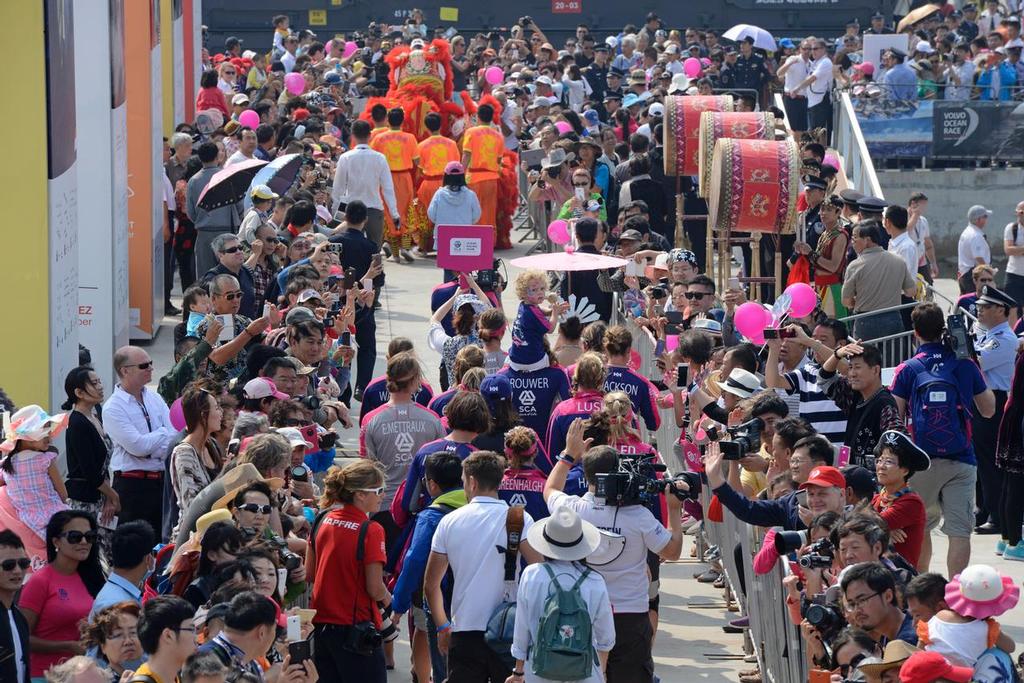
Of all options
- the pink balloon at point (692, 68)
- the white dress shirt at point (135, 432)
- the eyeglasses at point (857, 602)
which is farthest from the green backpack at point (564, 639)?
the pink balloon at point (692, 68)

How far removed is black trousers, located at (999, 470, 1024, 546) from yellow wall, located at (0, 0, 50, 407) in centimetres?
646

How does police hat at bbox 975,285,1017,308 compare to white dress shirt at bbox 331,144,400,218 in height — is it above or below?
below

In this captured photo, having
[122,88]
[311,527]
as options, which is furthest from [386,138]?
[311,527]

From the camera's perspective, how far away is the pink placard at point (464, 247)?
1348 centimetres

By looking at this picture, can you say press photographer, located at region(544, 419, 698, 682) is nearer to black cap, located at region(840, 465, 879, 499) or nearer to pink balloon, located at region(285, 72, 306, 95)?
black cap, located at region(840, 465, 879, 499)

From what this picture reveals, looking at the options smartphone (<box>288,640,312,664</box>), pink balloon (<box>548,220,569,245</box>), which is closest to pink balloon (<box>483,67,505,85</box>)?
pink balloon (<box>548,220,569,245</box>)

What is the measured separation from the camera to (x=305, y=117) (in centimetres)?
2197

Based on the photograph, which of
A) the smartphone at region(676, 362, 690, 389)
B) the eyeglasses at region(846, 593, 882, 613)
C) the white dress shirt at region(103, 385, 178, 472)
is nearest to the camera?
the eyeglasses at region(846, 593, 882, 613)

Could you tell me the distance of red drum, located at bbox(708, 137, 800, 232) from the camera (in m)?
14.8

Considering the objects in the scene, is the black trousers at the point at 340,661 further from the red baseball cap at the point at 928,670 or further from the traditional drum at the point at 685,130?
the traditional drum at the point at 685,130

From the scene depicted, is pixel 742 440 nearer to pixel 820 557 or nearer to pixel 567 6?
pixel 820 557

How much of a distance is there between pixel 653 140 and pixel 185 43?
781 centimetres

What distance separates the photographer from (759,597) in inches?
338

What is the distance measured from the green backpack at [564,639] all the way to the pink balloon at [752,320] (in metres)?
4.80
